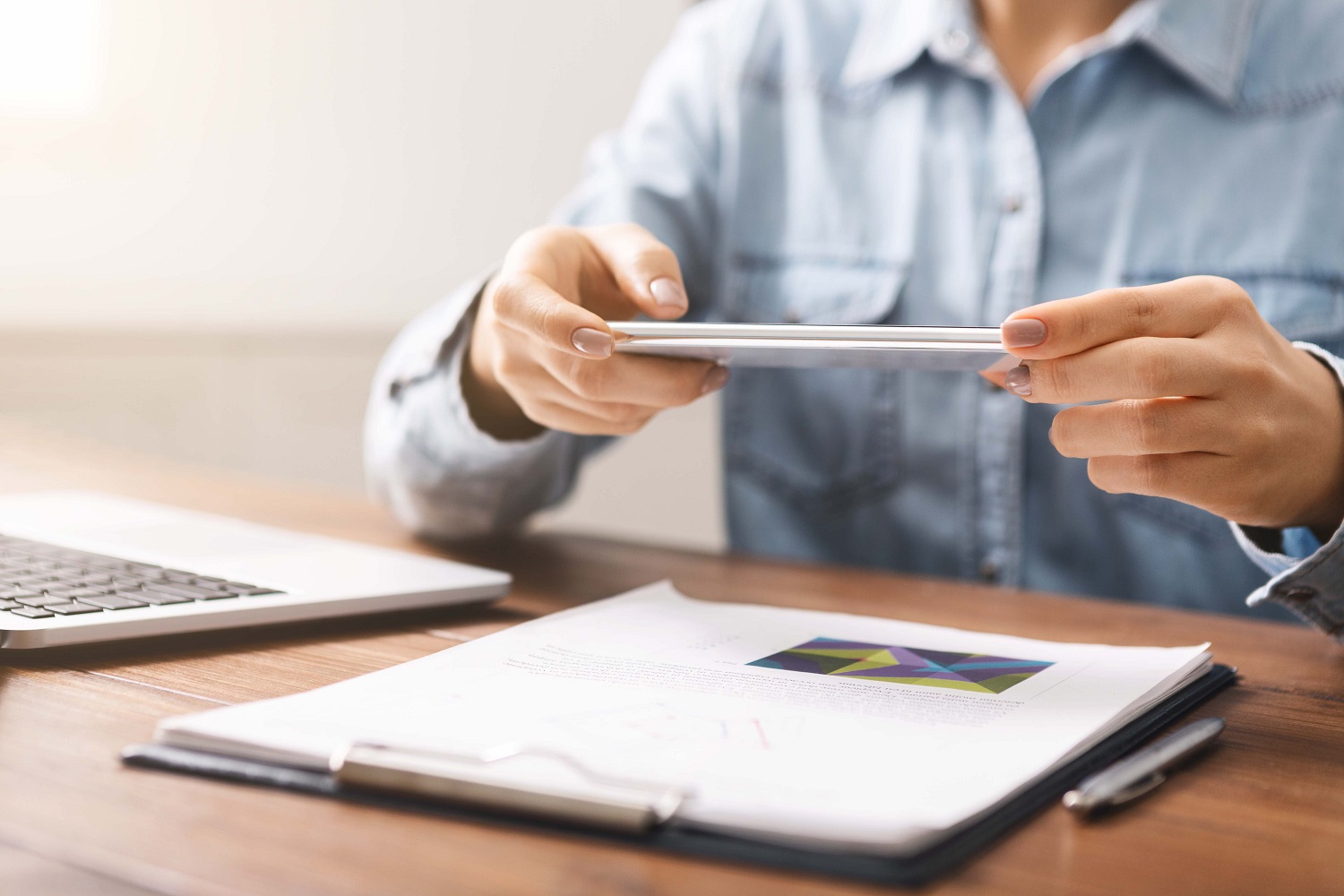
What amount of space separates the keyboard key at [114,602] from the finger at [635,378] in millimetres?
235

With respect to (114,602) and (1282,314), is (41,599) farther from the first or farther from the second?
(1282,314)

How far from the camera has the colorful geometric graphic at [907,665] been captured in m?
0.44

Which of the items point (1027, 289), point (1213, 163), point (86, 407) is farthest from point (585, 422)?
point (86, 407)

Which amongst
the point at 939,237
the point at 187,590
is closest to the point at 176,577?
the point at 187,590

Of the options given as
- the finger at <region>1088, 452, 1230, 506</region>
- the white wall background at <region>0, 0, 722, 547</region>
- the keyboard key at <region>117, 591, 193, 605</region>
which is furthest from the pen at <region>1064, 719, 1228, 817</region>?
the white wall background at <region>0, 0, 722, 547</region>

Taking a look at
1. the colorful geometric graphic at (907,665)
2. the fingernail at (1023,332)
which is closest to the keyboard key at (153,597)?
the colorful geometric graphic at (907,665)

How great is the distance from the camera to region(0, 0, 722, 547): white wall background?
1.42 metres

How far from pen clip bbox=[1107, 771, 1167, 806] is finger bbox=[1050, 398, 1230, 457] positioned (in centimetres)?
18

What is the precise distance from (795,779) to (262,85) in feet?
4.86

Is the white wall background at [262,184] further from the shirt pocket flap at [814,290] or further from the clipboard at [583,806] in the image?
the clipboard at [583,806]

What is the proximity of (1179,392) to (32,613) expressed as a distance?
0.52 metres

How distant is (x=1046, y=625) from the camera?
0.61 m

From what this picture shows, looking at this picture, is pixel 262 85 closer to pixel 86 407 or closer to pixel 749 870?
pixel 86 407

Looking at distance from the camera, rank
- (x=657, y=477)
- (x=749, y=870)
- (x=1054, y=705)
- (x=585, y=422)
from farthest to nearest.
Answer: (x=657, y=477), (x=585, y=422), (x=1054, y=705), (x=749, y=870)
